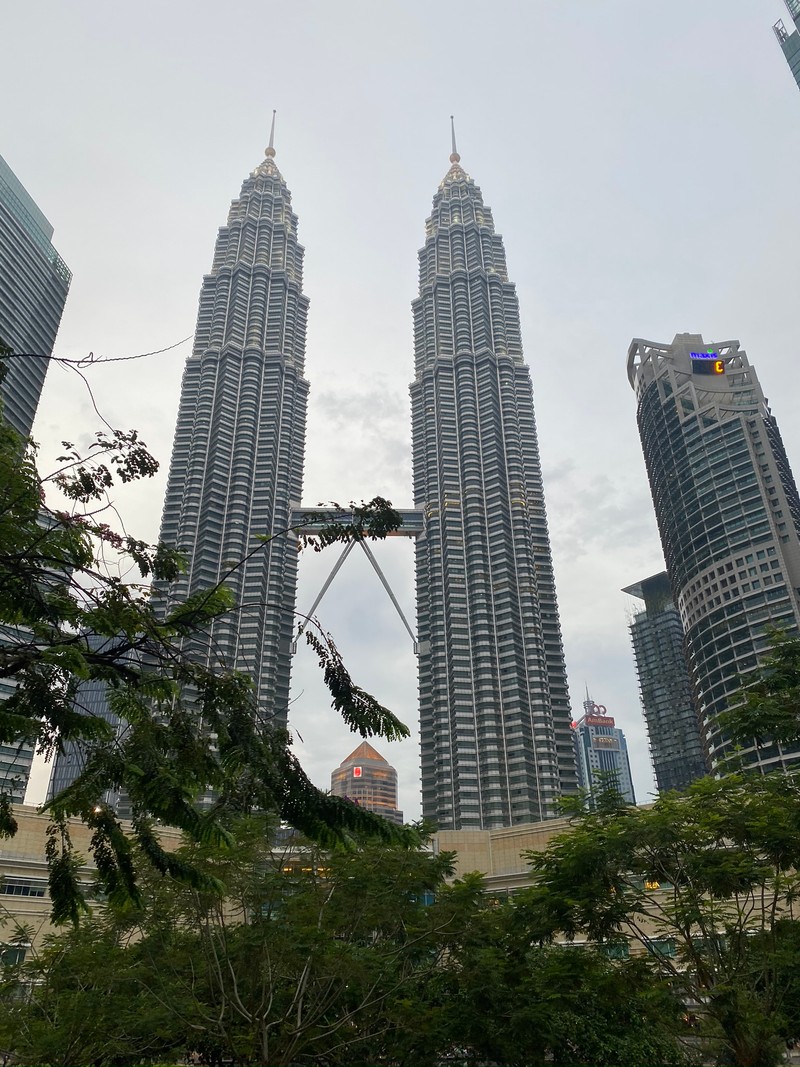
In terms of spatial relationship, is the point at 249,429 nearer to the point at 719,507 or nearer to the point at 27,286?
the point at 27,286

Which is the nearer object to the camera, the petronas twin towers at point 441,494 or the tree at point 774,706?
the tree at point 774,706

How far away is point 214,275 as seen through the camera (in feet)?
480

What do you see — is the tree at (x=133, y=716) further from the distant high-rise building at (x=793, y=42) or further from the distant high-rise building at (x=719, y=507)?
the distant high-rise building at (x=793, y=42)

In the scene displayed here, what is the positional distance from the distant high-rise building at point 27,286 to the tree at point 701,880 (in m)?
97.7

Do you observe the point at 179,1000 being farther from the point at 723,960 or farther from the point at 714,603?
the point at 714,603

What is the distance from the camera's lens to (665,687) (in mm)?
168250

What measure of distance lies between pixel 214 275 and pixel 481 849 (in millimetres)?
124039

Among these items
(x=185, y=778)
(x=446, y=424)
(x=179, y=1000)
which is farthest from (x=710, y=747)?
(x=185, y=778)

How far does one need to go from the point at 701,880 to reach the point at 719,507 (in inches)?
3776

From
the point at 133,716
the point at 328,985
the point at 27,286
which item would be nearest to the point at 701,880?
the point at 328,985

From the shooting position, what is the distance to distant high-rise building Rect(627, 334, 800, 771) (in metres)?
96.4

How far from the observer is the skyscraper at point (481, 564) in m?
99.9

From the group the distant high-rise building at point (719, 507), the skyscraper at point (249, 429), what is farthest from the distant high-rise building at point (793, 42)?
the skyscraper at point (249, 429)

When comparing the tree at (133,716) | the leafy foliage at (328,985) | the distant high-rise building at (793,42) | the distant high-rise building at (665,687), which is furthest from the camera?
the distant high-rise building at (665,687)
